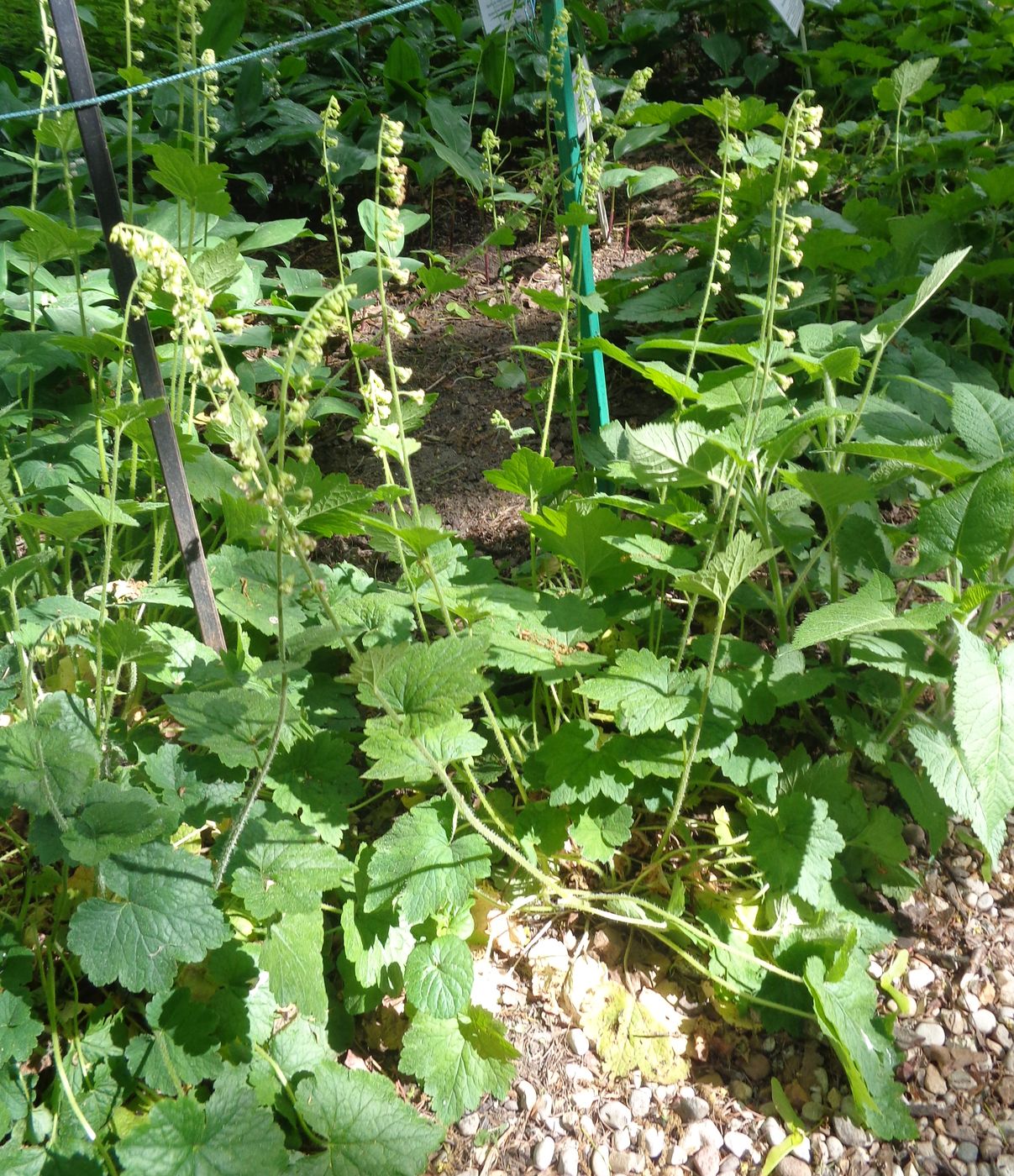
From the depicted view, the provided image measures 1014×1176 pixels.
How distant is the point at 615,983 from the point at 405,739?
62 centimetres

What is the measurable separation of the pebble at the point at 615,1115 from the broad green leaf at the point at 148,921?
67cm

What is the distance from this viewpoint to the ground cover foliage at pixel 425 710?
1312 millimetres

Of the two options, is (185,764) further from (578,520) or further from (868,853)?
(868,853)

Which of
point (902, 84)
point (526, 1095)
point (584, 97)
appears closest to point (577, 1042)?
point (526, 1095)

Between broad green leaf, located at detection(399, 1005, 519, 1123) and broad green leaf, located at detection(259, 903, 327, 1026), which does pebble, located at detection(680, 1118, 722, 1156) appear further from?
broad green leaf, located at detection(259, 903, 327, 1026)

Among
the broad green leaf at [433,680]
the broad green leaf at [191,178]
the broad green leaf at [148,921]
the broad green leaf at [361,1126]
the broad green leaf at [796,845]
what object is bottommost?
the broad green leaf at [361,1126]

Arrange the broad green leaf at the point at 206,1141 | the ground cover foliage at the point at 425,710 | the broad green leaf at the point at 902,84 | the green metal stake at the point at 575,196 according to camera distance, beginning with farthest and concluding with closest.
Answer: the broad green leaf at the point at 902,84
the green metal stake at the point at 575,196
the ground cover foliage at the point at 425,710
the broad green leaf at the point at 206,1141

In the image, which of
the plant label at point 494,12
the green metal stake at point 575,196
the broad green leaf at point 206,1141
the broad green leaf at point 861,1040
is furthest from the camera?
the plant label at point 494,12

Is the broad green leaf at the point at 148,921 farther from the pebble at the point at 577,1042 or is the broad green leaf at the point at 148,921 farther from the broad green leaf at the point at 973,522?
the broad green leaf at the point at 973,522

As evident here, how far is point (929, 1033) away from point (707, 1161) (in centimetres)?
44

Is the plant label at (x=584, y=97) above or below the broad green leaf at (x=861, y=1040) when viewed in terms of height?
above

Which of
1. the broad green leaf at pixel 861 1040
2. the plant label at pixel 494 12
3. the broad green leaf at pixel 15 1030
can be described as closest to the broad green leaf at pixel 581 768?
the broad green leaf at pixel 861 1040

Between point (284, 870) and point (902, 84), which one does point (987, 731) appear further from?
point (902, 84)

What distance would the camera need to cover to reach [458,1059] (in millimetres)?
1440
